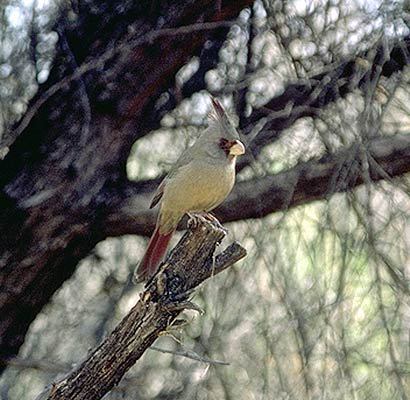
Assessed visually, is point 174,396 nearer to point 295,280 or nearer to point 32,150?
point 295,280

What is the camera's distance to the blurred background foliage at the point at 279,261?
Answer: 19.6 ft

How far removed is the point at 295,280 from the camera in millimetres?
6141

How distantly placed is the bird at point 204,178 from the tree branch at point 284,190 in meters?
1.42

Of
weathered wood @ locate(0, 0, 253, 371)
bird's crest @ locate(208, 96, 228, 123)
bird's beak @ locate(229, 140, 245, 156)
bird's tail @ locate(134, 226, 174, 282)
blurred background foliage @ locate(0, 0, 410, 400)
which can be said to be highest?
bird's crest @ locate(208, 96, 228, 123)

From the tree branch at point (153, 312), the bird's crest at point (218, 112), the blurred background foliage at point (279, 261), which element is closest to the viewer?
the tree branch at point (153, 312)

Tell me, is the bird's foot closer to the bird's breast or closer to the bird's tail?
the bird's breast

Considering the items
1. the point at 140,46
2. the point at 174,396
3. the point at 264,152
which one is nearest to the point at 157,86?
the point at 140,46

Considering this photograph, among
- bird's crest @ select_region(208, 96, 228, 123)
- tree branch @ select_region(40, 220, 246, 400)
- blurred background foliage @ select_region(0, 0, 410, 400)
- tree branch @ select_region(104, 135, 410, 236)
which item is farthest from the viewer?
tree branch @ select_region(104, 135, 410, 236)

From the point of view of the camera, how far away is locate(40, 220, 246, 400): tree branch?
381 centimetres

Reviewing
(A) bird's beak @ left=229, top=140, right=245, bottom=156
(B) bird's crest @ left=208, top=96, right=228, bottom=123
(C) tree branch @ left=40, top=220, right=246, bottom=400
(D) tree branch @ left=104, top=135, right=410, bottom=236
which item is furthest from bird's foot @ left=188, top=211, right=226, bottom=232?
(D) tree branch @ left=104, top=135, right=410, bottom=236

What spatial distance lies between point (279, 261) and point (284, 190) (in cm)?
35

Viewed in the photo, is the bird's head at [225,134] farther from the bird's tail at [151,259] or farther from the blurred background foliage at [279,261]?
the blurred background foliage at [279,261]

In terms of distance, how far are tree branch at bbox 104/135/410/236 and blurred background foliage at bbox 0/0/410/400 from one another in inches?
3.3

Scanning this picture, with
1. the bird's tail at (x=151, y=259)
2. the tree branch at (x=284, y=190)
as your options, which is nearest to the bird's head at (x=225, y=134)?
the bird's tail at (x=151, y=259)
